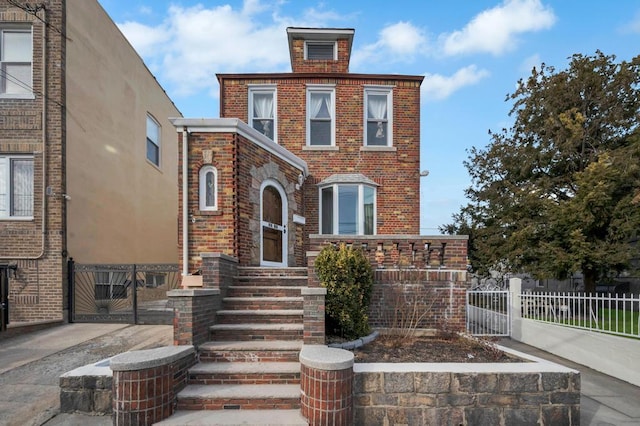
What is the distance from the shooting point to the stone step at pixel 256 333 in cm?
464

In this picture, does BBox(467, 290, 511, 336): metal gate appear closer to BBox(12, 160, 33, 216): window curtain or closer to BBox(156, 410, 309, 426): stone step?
BBox(156, 410, 309, 426): stone step

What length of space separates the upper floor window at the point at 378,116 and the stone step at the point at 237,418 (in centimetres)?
785

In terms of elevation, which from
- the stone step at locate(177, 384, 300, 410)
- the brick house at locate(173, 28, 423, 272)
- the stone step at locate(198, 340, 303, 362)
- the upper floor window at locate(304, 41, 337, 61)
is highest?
the upper floor window at locate(304, 41, 337, 61)

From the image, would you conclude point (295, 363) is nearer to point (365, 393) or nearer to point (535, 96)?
point (365, 393)

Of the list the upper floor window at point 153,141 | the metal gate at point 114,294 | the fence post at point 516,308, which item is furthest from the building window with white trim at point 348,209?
the upper floor window at point 153,141

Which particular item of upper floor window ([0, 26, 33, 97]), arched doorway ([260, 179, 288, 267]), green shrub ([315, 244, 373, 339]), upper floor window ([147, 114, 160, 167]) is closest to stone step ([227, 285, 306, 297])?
green shrub ([315, 244, 373, 339])

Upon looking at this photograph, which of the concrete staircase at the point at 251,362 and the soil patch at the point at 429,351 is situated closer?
the concrete staircase at the point at 251,362

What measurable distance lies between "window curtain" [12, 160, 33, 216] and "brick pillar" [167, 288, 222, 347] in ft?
20.9

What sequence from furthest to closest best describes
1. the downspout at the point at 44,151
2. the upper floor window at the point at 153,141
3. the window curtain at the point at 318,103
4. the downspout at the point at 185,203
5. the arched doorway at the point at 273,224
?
the upper floor window at the point at 153,141 → the window curtain at the point at 318,103 → the downspout at the point at 44,151 → the arched doorway at the point at 273,224 → the downspout at the point at 185,203

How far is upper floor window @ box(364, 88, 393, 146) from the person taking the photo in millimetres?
9914

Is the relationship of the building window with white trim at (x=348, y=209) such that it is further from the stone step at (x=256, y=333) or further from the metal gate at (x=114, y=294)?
the stone step at (x=256, y=333)

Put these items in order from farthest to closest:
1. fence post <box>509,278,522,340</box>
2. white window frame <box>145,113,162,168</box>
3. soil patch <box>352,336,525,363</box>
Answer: white window frame <box>145,113,162,168</box> → fence post <box>509,278,522,340</box> → soil patch <box>352,336,525,363</box>

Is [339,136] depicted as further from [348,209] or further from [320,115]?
[348,209]

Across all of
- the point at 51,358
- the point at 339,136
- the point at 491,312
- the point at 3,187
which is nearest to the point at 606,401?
the point at 491,312
